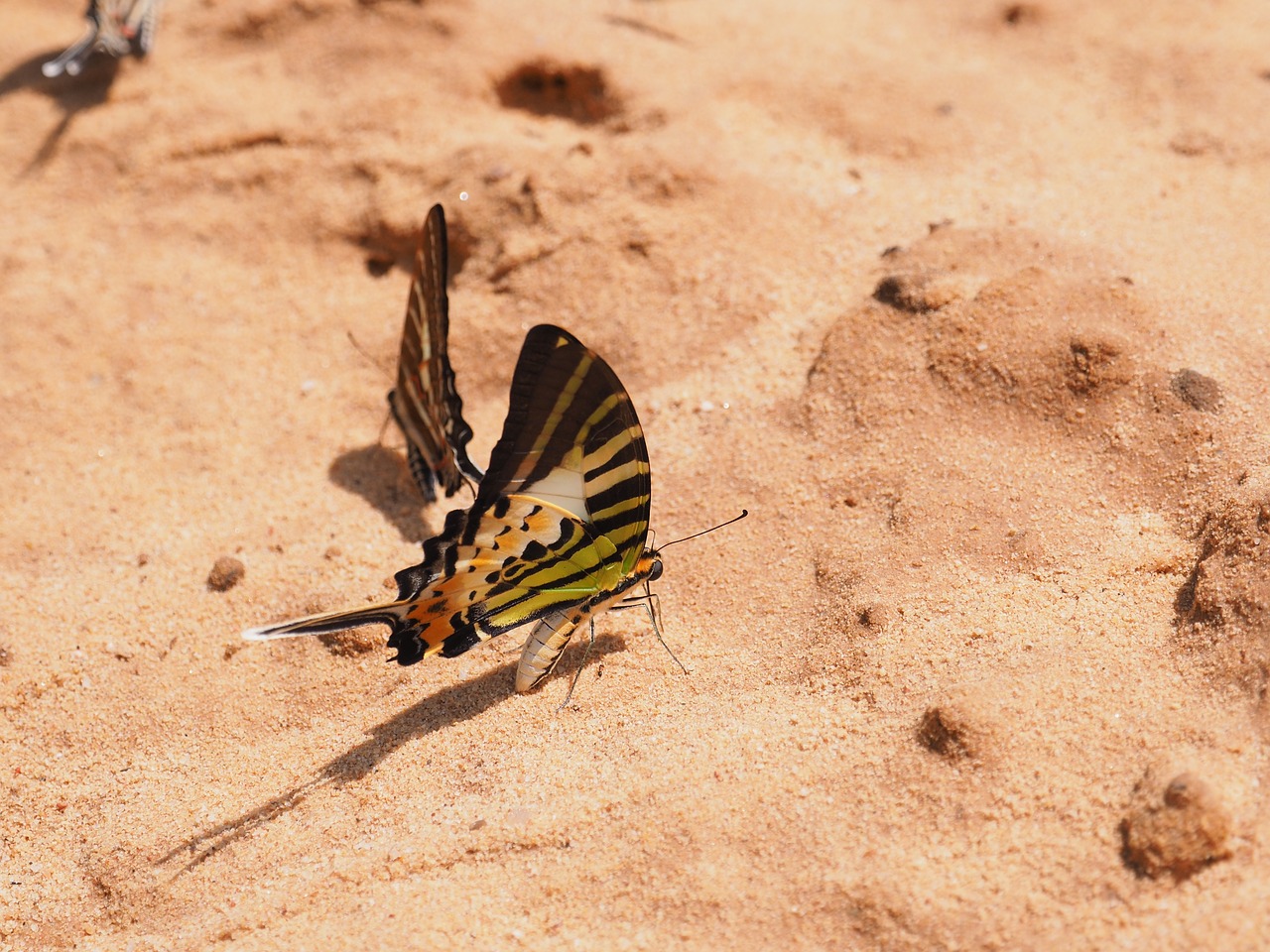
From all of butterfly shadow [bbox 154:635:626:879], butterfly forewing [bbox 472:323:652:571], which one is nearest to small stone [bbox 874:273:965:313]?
butterfly forewing [bbox 472:323:652:571]

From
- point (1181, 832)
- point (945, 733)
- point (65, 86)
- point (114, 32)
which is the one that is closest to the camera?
point (1181, 832)

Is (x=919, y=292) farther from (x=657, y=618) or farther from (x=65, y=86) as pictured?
(x=65, y=86)

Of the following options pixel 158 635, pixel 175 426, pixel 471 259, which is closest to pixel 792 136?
pixel 471 259

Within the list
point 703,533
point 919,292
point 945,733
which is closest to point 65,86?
point 703,533

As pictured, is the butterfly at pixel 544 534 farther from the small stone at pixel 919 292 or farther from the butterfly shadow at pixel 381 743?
the small stone at pixel 919 292

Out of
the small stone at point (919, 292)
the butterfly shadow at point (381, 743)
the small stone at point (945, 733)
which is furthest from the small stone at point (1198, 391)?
the butterfly shadow at point (381, 743)

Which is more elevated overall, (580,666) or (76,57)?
(76,57)

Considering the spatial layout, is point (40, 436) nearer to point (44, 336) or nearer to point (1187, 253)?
point (44, 336)
